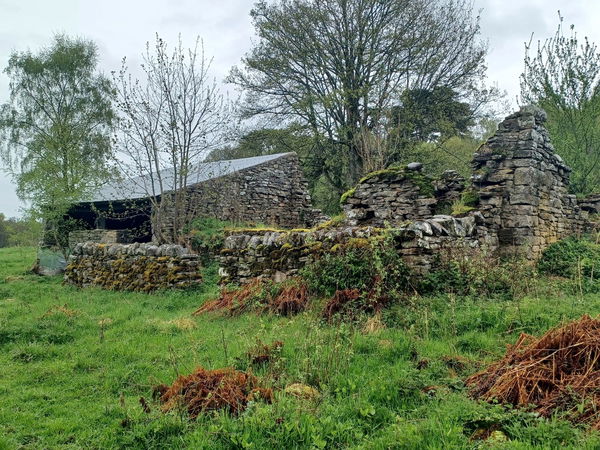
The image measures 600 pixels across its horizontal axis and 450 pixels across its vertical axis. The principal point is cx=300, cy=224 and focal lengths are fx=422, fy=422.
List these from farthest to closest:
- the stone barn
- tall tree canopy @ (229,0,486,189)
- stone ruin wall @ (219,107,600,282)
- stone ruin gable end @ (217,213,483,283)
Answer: tall tree canopy @ (229,0,486,189) → the stone barn → stone ruin wall @ (219,107,600,282) → stone ruin gable end @ (217,213,483,283)

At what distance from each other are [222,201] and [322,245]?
344 inches

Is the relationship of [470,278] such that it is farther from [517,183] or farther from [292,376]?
[292,376]

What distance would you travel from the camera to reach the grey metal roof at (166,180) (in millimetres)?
13680

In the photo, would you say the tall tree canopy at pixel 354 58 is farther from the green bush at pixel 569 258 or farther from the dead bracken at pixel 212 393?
the dead bracken at pixel 212 393

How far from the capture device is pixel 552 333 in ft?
13.1

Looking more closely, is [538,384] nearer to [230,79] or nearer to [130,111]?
[130,111]

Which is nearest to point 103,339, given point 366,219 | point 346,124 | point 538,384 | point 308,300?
point 308,300

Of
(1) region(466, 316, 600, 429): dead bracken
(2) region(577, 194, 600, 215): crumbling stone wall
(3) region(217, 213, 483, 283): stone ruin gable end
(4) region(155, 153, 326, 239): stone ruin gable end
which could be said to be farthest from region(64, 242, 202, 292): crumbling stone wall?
(2) region(577, 194, 600, 215): crumbling stone wall

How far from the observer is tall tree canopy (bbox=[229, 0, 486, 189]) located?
19656 mm

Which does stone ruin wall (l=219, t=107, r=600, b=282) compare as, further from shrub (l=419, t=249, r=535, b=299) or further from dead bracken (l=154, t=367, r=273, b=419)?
dead bracken (l=154, t=367, r=273, b=419)

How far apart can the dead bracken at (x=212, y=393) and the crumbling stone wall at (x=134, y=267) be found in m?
6.39

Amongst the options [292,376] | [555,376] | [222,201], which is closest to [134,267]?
[222,201]

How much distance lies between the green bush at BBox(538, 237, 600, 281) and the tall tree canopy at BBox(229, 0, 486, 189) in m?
10.2

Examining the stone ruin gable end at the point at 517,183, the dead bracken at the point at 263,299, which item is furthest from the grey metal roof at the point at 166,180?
the stone ruin gable end at the point at 517,183
